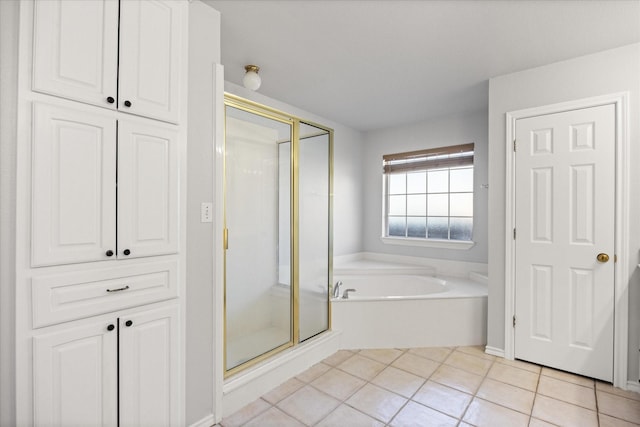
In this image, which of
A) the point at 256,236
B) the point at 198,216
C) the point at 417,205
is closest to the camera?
the point at 198,216

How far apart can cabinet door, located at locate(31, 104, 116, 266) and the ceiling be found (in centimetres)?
102

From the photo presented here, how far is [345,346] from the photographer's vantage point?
110 inches

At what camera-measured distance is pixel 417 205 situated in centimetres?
410

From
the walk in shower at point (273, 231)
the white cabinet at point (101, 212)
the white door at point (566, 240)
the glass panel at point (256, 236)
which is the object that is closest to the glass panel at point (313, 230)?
the walk in shower at point (273, 231)

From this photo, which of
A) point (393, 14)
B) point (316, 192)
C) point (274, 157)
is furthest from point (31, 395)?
point (393, 14)

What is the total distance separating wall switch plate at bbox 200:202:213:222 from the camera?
1.68 meters

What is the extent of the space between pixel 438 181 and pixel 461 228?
639mm

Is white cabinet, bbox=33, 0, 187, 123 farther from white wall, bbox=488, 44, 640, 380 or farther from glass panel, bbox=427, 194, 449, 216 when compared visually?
glass panel, bbox=427, 194, 449, 216

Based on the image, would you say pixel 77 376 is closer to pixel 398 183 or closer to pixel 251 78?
pixel 251 78

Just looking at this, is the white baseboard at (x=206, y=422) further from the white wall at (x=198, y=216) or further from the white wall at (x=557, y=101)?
the white wall at (x=557, y=101)

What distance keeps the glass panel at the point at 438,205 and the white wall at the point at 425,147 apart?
34cm

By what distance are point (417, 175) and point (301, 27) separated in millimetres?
2656

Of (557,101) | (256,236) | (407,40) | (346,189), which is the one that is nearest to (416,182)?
(346,189)

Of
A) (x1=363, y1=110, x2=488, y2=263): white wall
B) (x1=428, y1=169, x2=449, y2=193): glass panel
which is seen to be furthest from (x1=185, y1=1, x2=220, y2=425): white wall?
(x1=428, y1=169, x2=449, y2=193): glass panel
